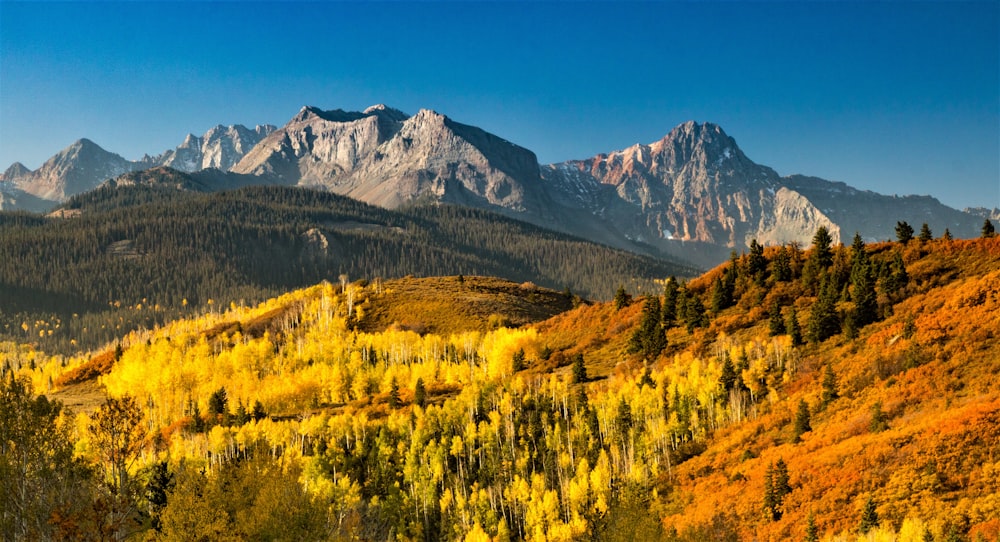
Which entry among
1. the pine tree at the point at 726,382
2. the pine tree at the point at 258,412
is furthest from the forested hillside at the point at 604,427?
the pine tree at the point at 258,412

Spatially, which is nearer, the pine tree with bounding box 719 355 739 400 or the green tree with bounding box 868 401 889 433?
the green tree with bounding box 868 401 889 433

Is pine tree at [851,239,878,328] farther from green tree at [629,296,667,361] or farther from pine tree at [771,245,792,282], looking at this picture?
green tree at [629,296,667,361]

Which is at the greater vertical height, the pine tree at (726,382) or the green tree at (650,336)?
the green tree at (650,336)

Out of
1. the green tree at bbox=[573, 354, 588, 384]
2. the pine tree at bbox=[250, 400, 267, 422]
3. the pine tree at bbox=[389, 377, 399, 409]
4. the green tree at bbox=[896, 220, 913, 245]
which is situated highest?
the green tree at bbox=[896, 220, 913, 245]

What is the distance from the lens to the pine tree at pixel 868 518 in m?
48.7

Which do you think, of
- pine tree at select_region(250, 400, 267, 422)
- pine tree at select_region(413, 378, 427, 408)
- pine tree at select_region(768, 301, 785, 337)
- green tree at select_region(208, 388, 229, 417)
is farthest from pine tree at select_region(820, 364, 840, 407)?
green tree at select_region(208, 388, 229, 417)

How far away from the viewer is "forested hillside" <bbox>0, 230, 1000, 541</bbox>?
136 ft

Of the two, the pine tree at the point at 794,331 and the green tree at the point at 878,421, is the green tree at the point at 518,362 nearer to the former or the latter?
the pine tree at the point at 794,331

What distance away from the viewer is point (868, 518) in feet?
161

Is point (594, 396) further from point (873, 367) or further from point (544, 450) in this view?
point (873, 367)

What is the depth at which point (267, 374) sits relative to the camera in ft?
479

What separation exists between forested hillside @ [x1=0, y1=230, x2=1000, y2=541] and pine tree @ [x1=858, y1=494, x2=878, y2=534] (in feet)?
0.49

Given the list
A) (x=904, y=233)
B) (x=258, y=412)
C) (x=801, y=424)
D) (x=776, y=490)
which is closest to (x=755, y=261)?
(x=904, y=233)

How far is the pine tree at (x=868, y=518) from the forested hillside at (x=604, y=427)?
149mm
